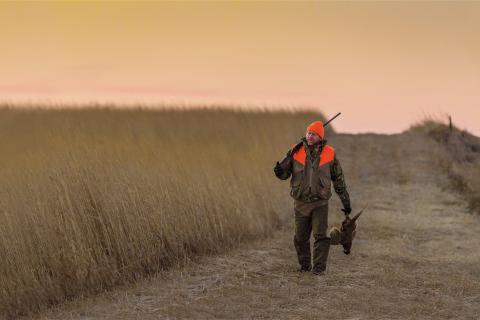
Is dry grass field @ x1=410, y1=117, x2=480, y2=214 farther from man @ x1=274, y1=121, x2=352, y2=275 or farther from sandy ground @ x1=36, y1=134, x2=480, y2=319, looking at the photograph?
man @ x1=274, y1=121, x2=352, y2=275

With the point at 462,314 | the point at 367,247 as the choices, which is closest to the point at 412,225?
the point at 367,247

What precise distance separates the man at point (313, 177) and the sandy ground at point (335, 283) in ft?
2.07

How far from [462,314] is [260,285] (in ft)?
6.61

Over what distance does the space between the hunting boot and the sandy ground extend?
148 mm

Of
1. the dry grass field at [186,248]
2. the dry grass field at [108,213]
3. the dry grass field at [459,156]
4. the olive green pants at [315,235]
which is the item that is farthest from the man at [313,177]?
the dry grass field at [459,156]

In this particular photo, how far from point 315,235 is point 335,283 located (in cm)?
55

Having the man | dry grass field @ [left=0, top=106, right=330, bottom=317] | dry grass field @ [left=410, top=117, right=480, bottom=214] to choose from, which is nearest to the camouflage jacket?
the man

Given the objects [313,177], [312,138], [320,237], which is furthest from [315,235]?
[312,138]

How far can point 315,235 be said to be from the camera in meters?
7.70

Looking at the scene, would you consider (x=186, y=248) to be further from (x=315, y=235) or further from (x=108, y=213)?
Answer: (x=315, y=235)

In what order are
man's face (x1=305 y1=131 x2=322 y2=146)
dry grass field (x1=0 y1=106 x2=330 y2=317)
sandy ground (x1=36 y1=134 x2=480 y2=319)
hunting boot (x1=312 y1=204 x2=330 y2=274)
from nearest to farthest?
sandy ground (x1=36 y1=134 x2=480 y2=319), dry grass field (x1=0 y1=106 x2=330 y2=317), man's face (x1=305 y1=131 x2=322 y2=146), hunting boot (x1=312 y1=204 x2=330 y2=274)

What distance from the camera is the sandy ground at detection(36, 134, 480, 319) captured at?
665cm

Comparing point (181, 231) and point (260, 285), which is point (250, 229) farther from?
point (260, 285)

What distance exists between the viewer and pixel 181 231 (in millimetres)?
8266
